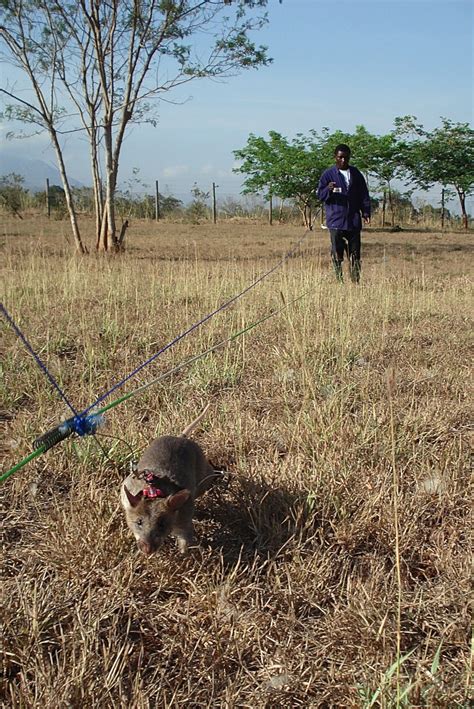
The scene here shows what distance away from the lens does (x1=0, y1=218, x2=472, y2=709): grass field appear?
1.58 meters

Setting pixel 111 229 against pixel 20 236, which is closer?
pixel 111 229

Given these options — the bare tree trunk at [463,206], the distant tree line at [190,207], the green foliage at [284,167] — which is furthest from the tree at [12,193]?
the bare tree trunk at [463,206]

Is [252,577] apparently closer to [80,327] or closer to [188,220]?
[80,327]

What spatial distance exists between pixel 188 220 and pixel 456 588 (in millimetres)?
Answer: 28161

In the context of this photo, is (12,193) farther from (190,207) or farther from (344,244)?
(344,244)

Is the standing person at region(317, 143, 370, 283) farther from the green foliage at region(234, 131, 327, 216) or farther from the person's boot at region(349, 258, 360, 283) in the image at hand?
the green foliage at region(234, 131, 327, 216)

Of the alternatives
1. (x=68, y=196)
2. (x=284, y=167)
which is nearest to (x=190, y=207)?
(x=284, y=167)

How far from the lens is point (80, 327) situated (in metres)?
4.71

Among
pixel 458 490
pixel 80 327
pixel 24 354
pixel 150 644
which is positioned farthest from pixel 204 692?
pixel 80 327

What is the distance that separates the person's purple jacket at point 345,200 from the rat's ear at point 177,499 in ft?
21.9

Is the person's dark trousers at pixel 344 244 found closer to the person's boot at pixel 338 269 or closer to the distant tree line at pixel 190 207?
the person's boot at pixel 338 269

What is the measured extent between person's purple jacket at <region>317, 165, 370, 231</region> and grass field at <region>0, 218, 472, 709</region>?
420 centimetres

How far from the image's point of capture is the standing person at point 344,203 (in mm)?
7918

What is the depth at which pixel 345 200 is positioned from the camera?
26.2 ft
